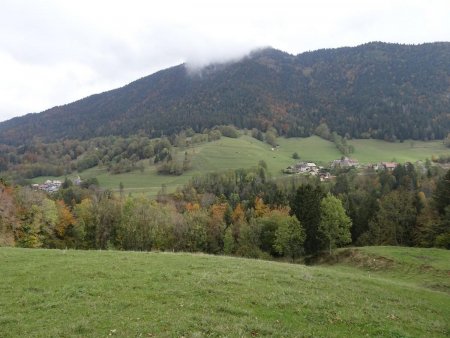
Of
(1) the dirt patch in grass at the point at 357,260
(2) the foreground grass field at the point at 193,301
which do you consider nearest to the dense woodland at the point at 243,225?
(1) the dirt patch in grass at the point at 357,260

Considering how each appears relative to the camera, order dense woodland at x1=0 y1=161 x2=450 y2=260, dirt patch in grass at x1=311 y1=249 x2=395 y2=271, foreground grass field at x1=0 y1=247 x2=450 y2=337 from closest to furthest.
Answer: foreground grass field at x1=0 y1=247 x2=450 y2=337, dirt patch in grass at x1=311 y1=249 x2=395 y2=271, dense woodland at x1=0 y1=161 x2=450 y2=260

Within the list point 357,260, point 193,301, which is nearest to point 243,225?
point 357,260

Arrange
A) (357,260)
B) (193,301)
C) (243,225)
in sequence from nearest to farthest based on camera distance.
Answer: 1. (193,301)
2. (357,260)
3. (243,225)

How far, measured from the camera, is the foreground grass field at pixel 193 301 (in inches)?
620

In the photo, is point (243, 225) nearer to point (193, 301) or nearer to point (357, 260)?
point (357, 260)

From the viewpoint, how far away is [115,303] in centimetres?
1825

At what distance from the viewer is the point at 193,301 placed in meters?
19.0

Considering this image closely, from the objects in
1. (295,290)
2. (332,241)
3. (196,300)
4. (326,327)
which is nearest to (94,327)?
(196,300)

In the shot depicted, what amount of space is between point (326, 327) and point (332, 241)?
5282 centimetres

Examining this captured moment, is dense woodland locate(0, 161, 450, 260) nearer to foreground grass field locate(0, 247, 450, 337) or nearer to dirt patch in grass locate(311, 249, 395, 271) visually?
dirt patch in grass locate(311, 249, 395, 271)

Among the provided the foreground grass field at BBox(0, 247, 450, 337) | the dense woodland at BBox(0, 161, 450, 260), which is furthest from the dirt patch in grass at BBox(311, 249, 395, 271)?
the foreground grass field at BBox(0, 247, 450, 337)

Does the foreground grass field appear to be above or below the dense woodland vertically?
above

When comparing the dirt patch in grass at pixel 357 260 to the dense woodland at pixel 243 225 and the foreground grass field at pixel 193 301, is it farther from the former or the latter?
the foreground grass field at pixel 193 301

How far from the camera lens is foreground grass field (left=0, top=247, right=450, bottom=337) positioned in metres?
15.8
